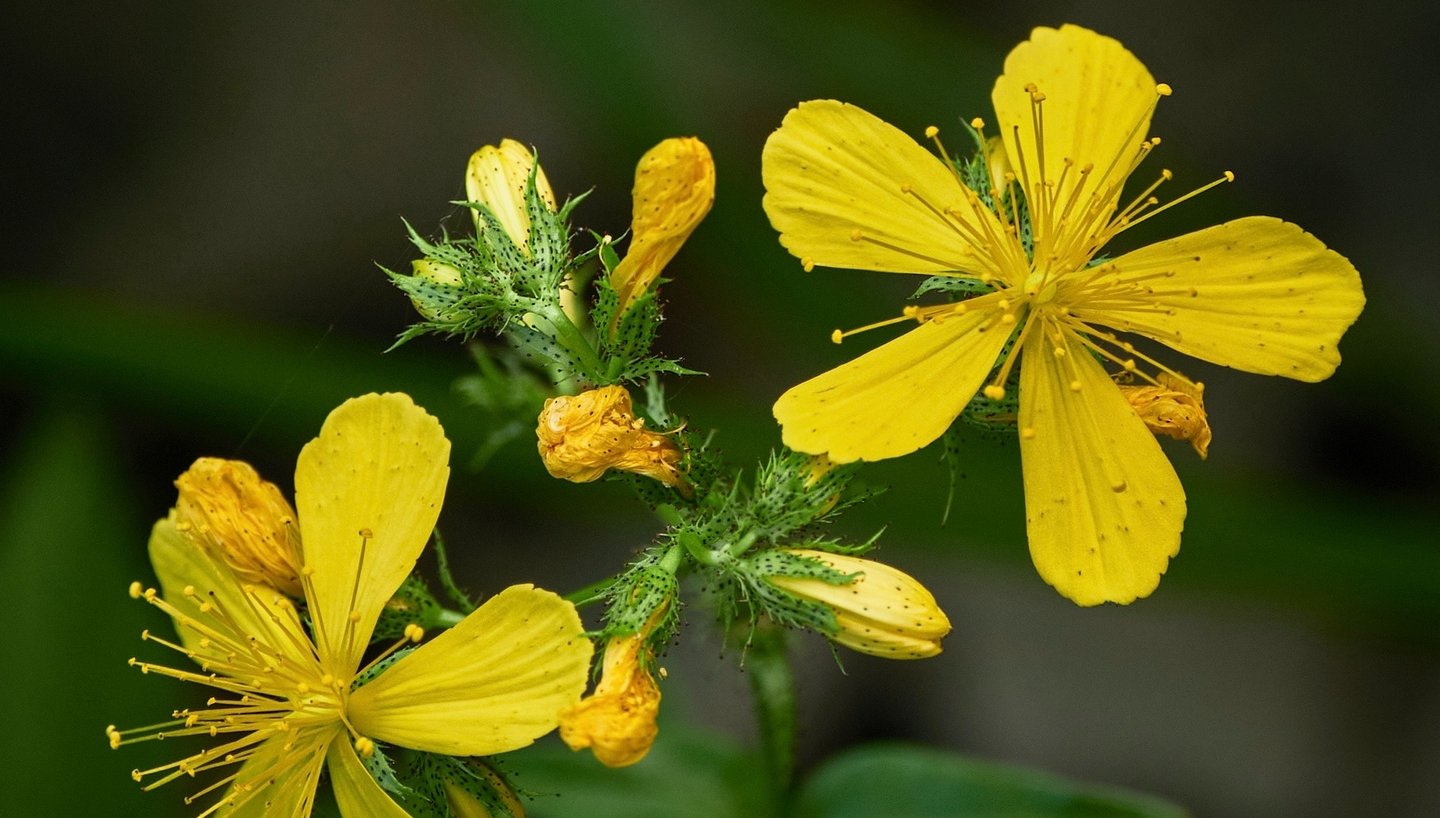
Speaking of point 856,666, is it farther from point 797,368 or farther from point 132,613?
point 132,613

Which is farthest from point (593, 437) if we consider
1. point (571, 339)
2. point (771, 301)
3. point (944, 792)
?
point (771, 301)

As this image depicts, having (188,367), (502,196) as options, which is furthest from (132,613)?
(502,196)

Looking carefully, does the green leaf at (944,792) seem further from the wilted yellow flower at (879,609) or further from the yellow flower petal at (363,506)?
the yellow flower petal at (363,506)

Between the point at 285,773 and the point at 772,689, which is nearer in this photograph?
the point at 285,773

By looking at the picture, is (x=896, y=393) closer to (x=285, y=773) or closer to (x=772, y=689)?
(x=772, y=689)

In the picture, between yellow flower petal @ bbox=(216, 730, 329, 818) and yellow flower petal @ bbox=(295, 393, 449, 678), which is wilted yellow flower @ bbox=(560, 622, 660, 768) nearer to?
yellow flower petal @ bbox=(295, 393, 449, 678)

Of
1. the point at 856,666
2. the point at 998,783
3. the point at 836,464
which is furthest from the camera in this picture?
the point at 856,666
